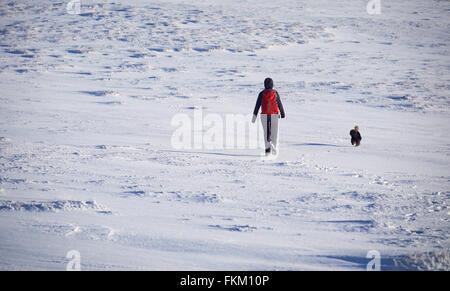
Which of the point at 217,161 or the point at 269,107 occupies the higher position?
the point at 269,107

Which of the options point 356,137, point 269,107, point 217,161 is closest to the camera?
point 217,161

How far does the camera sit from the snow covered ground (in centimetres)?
451

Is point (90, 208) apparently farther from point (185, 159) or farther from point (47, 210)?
point (185, 159)

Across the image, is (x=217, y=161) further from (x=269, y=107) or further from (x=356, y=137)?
(x=356, y=137)

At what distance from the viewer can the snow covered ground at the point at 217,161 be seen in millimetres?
4508

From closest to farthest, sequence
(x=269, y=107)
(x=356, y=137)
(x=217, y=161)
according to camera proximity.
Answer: (x=217, y=161)
(x=269, y=107)
(x=356, y=137)

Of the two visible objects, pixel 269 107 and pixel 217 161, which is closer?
pixel 217 161

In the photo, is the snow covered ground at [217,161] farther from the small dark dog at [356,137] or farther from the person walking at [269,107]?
the person walking at [269,107]

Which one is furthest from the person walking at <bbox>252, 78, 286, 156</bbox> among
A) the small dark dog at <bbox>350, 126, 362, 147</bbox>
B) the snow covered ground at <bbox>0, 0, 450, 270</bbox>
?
the small dark dog at <bbox>350, 126, 362, 147</bbox>

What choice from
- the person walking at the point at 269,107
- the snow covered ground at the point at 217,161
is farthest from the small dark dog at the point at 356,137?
the person walking at the point at 269,107

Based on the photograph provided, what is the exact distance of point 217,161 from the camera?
792 cm

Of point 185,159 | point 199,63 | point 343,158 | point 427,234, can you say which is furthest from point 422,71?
point 427,234

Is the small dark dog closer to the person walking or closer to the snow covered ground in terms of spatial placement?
the snow covered ground

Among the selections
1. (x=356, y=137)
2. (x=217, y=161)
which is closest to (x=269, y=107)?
(x=217, y=161)
